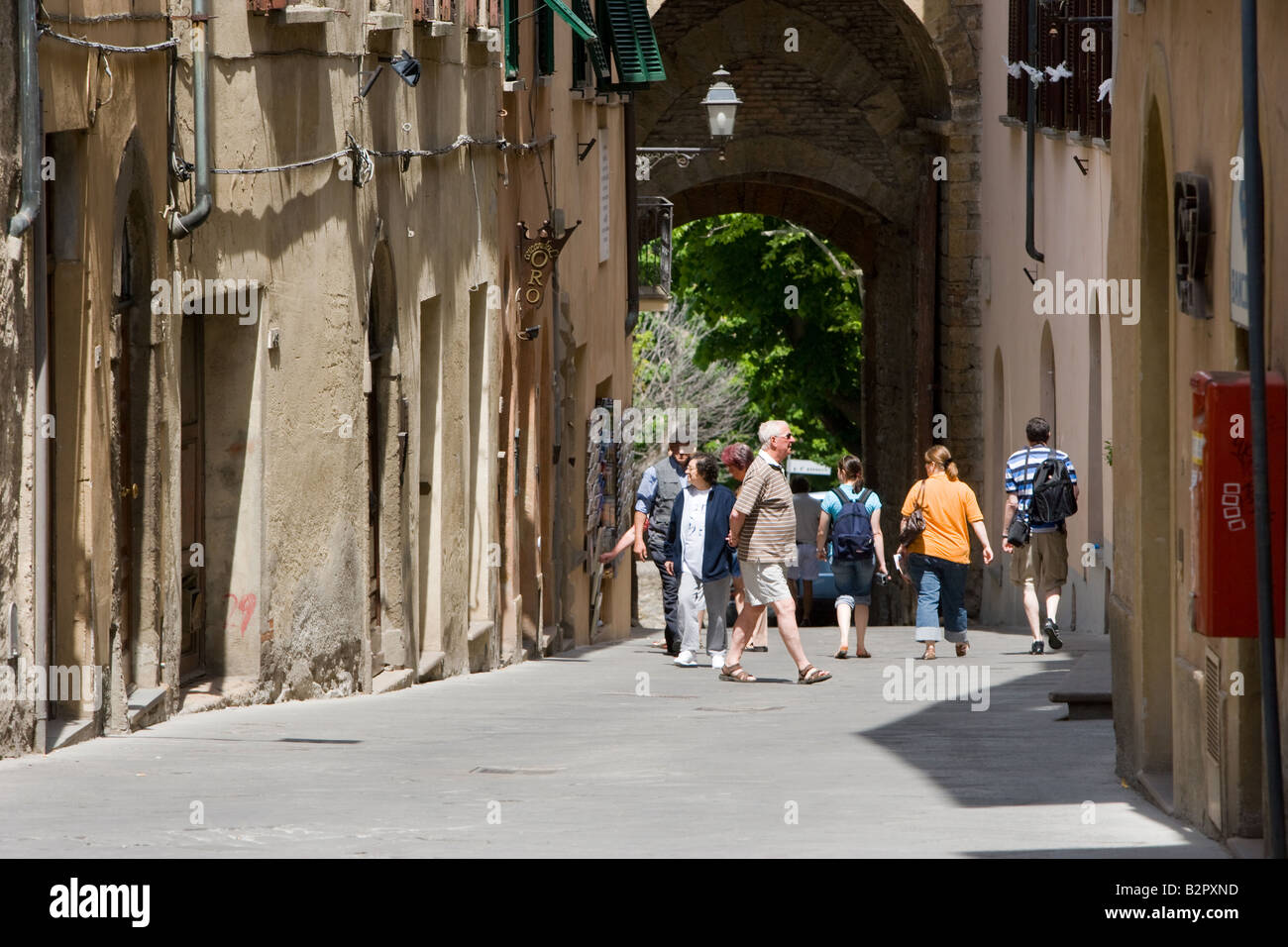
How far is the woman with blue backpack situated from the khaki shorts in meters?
1.01

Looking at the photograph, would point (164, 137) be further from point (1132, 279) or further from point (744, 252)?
point (744, 252)

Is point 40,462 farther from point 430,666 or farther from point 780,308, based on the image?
point 780,308

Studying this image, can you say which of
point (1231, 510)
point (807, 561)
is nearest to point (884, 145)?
point (807, 561)

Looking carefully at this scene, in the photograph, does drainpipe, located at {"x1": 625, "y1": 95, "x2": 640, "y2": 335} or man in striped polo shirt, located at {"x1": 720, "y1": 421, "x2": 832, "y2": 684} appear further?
drainpipe, located at {"x1": 625, "y1": 95, "x2": 640, "y2": 335}

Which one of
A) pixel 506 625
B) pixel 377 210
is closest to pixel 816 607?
pixel 506 625

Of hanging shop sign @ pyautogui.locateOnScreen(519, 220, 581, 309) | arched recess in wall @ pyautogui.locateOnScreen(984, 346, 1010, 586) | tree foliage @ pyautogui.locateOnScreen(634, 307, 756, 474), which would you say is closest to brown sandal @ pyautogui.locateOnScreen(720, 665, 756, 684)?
hanging shop sign @ pyautogui.locateOnScreen(519, 220, 581, 309)

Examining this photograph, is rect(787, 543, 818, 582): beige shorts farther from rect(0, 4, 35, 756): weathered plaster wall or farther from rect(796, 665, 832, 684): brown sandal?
rect(0, 4, 35, 756): weathered plaster wall

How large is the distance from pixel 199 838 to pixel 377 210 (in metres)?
6.15

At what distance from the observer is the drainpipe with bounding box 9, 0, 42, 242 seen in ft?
23.9

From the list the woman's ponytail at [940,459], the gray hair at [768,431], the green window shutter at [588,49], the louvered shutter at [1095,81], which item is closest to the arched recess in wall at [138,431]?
the gray hair at [768,431]

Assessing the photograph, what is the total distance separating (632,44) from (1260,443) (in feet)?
55.4

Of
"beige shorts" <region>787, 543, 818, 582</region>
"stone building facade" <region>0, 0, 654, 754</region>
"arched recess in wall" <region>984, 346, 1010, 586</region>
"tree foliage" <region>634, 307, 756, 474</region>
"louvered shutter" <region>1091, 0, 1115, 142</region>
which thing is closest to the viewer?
"stone building facade" <region>0, 0, 654, 754</region>

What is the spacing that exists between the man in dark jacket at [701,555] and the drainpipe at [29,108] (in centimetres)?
648

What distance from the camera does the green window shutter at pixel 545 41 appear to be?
678 inches
